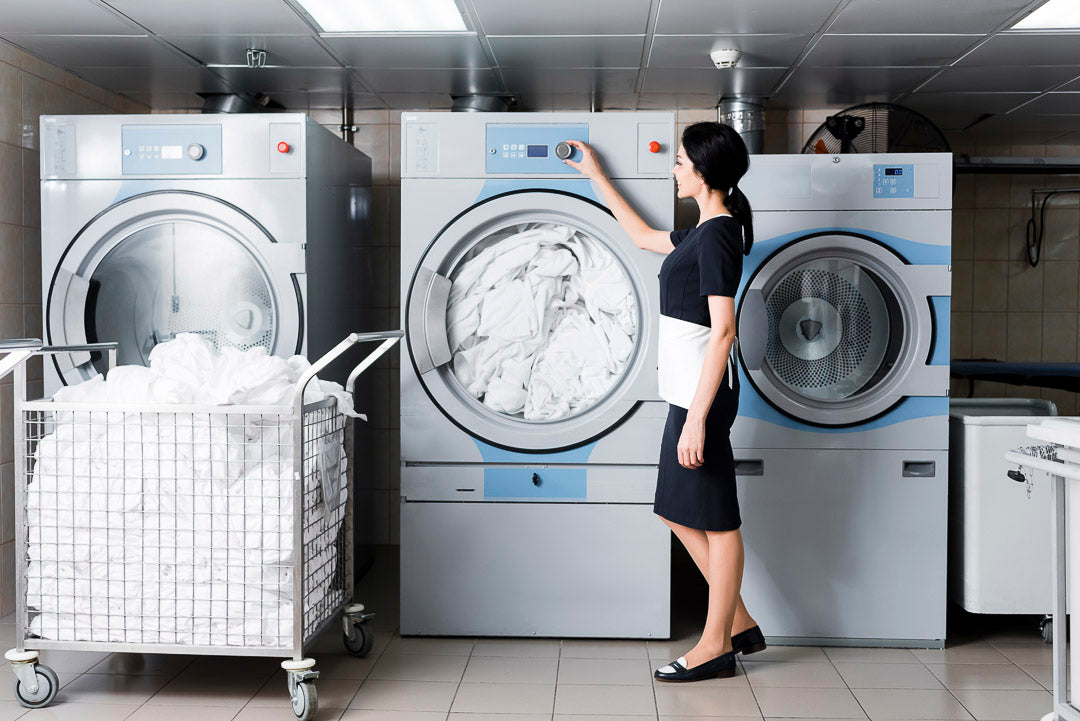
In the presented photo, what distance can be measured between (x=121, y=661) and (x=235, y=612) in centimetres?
68

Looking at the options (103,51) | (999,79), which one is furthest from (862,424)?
(103,51)

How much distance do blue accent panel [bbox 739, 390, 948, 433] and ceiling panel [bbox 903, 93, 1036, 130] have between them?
4.83 ft

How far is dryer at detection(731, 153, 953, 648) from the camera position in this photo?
2.78 metres

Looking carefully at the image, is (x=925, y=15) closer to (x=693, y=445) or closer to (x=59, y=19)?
(x=693, y=445)

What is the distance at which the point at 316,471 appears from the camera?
234cm

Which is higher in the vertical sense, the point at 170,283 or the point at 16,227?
the point at 16,227

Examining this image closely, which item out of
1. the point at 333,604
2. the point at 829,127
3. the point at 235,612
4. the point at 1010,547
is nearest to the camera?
the point at 235,612

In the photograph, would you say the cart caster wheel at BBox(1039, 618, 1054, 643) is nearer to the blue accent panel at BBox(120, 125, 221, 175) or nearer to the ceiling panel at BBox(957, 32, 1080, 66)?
the ceiling panel at BBox(957, 32, 1080, 66)

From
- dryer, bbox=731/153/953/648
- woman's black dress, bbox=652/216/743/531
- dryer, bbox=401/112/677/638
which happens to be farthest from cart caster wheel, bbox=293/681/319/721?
dryer, bbox=731/153/953/648

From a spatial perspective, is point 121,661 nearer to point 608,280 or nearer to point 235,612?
point 235,612

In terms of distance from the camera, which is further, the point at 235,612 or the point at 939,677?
the point at 939,677

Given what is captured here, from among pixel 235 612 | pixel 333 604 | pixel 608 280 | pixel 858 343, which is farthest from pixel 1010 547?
pixel 235 612

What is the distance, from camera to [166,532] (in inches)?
87.4

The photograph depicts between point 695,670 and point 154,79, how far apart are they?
2880mm
